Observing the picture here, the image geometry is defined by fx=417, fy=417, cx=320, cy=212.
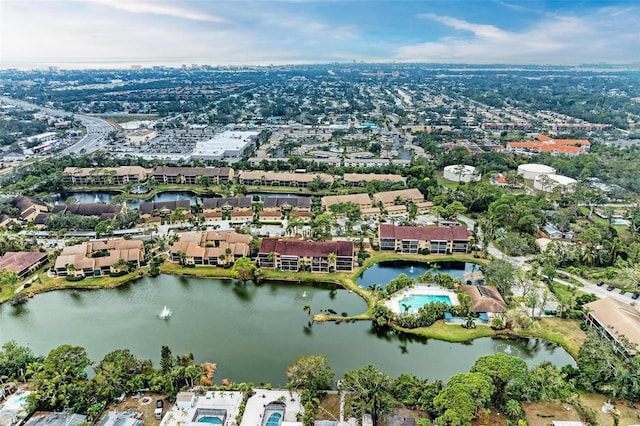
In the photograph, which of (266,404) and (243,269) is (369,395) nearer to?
(266,404)

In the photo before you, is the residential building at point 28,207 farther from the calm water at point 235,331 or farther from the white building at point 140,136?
the white building at point 140,136

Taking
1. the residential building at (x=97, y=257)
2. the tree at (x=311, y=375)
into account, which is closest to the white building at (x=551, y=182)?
the tree at (x=311, y=375)

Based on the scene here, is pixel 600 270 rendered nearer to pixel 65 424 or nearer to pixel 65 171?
pixel 65 424

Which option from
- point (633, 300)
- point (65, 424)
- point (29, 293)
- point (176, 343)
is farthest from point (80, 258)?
point (633, 300)

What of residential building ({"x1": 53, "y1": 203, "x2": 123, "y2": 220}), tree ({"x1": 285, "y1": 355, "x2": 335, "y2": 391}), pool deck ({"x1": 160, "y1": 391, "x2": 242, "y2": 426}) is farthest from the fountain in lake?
residential building ({"x1": 53, "y1": 203, "x2": 123, "y2": 220})

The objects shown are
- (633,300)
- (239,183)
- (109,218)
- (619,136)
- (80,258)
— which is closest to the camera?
(633,300)

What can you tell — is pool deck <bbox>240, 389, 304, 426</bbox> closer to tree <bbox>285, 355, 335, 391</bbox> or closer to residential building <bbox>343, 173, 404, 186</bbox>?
tree <bbox>285, 355, 335, 391</bbox>
